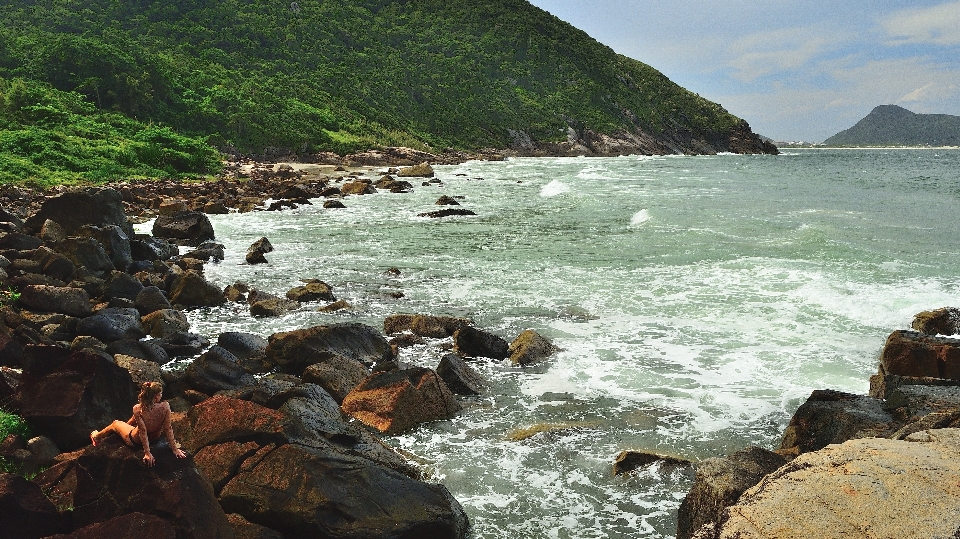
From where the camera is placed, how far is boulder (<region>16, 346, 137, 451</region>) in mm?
6547

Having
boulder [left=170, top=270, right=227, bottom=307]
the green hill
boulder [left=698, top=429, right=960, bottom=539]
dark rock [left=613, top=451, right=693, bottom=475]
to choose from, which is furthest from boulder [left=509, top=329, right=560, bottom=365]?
the green hill

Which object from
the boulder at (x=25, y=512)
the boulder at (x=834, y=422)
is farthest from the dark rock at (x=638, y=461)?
the boulder at (x=25, y=512)

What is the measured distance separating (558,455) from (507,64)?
142 m

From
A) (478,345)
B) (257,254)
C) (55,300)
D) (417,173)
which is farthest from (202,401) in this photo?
(417,173)

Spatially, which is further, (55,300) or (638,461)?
(55,300)

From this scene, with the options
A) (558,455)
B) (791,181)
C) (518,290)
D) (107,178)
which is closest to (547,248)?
(518,290)

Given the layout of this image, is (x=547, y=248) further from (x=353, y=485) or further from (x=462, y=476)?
(x=353, y=485)

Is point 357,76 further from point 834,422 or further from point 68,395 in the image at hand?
point 834,422

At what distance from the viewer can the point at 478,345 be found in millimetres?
12195

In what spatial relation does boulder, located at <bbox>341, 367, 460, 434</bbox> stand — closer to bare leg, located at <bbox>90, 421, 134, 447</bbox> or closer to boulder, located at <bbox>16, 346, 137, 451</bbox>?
boulder, located at <bbox>16, 346, 137, 451</bbox>

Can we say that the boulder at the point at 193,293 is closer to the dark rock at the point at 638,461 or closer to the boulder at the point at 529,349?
the boulder at the point at 529,349

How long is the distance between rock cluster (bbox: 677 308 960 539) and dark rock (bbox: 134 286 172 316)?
12.3 m

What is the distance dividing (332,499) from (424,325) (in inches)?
304

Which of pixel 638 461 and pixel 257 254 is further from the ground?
pixel 257 254
